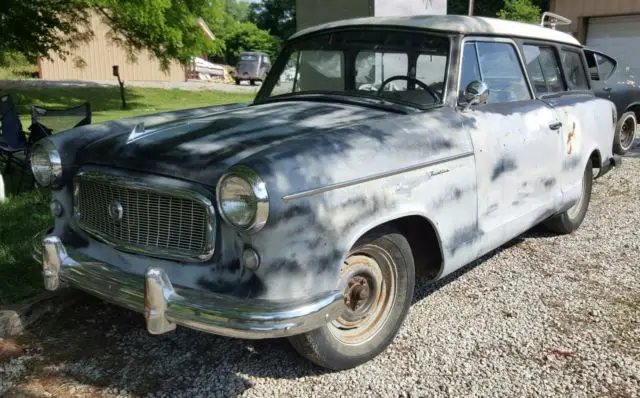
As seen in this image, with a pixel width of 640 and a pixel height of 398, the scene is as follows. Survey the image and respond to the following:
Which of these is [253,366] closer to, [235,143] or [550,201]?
[235,143]

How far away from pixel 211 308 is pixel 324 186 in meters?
0.71

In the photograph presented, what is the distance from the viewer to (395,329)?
3.23m

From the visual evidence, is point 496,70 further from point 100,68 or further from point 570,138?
point 100,68

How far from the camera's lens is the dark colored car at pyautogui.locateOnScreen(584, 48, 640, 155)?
9.09 m

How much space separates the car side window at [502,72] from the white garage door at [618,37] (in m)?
13.8

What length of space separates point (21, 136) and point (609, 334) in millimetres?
6194

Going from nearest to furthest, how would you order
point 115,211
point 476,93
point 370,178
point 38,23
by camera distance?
point 370,178 → point 115,211 → point 476,93 → point 38,23

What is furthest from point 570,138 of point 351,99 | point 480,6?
point 480,6

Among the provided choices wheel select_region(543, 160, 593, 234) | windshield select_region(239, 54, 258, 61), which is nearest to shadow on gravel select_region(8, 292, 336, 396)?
wheel select_region(543, 160, 593, 234)

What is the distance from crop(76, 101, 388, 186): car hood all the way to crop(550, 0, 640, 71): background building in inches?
615

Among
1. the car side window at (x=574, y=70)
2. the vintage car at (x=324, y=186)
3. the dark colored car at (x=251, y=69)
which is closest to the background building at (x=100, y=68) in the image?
the dark colored car at (x=251, y=69)

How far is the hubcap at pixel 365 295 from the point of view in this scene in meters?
2.96

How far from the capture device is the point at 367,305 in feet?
10.2

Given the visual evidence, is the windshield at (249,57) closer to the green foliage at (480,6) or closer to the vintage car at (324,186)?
the green foliage at (480,6)
